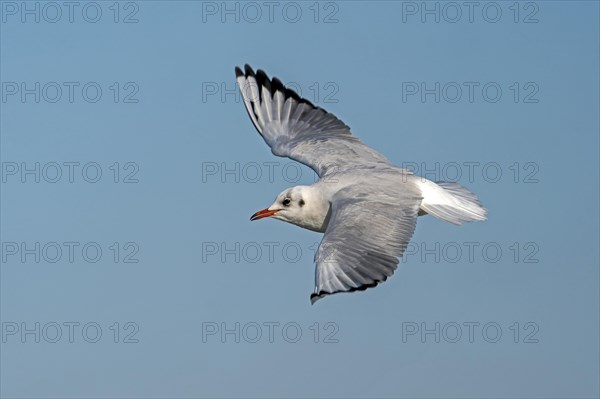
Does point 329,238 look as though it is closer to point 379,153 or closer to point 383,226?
point 383,226

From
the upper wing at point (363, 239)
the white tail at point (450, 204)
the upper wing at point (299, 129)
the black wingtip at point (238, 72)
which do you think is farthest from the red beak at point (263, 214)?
the black wingtip at point (238, 72)

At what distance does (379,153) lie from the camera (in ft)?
24.4

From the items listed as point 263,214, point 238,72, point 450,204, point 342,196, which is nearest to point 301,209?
point 263,214

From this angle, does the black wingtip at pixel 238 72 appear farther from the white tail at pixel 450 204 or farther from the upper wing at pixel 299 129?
the white tail at pixel 450 204

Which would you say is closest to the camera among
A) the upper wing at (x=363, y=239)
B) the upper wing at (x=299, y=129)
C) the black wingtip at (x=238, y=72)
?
the upper wing at (x=363, y=239)

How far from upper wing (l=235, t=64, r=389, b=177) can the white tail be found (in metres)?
0.51

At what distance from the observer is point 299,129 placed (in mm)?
8062

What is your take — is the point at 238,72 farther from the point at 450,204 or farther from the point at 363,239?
the point at 363,239

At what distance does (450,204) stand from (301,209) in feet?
3.38

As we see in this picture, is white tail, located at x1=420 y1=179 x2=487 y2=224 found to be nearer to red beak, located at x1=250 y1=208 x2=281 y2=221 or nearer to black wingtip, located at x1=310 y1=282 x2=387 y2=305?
red beak, located at x1=250 y1=208 x2=281 y2=221

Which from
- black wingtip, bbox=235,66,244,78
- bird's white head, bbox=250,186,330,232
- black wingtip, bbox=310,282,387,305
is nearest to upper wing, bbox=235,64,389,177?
black wingtip, bbox=235,66,244,78

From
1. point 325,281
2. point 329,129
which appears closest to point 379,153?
point 329,129

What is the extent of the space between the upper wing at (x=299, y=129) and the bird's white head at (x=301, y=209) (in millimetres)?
472

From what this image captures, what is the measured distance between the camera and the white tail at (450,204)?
6457 millimetres
